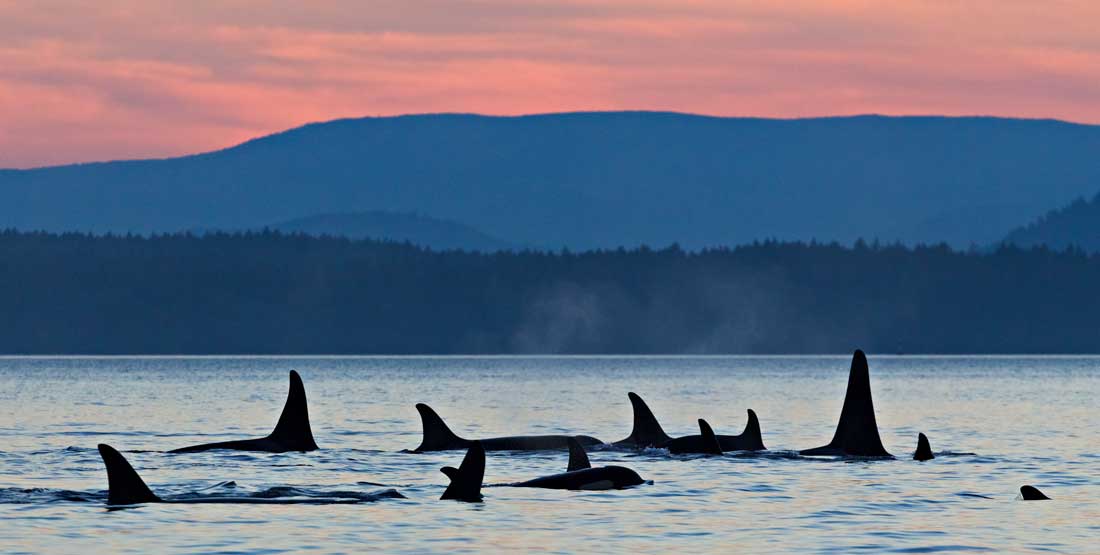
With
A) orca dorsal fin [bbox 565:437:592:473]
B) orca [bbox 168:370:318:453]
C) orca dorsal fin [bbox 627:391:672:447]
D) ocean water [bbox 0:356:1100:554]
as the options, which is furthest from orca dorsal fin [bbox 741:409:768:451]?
orca [bbox 168:370:318:453]

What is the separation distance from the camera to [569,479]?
3203 cm

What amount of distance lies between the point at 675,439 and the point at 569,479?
9217 mm

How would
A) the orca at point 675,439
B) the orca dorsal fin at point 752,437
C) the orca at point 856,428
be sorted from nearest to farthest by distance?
the orca at point 856,428 < the orca at point 675,439 < the orca dorsal fin at point 752,437

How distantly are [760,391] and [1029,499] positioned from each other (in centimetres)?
9053

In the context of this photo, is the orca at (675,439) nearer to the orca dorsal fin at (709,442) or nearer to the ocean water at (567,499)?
the orca dorsal fin at (709,442)

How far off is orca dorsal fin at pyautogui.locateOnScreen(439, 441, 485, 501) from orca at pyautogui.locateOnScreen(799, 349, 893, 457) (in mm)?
9648

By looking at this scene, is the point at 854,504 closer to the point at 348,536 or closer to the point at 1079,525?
the point at 1079,525

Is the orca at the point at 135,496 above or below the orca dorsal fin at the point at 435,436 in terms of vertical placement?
below

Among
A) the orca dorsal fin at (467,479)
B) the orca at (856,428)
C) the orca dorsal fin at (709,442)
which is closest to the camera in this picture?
the orca dorsal fin at (467,479)

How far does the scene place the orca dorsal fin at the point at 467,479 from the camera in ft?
96.1

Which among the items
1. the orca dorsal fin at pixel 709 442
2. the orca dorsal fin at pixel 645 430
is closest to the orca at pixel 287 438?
the orca dorsal fin at pixel 645 430

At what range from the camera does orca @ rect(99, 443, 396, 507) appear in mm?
28500

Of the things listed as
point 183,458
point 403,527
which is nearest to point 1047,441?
point 183,458

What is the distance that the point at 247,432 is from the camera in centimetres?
6078
